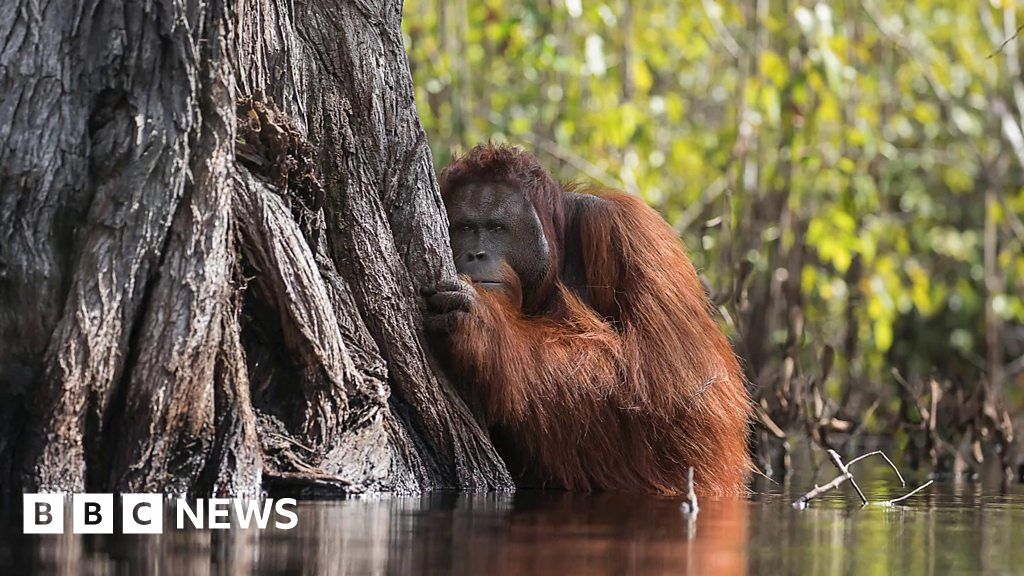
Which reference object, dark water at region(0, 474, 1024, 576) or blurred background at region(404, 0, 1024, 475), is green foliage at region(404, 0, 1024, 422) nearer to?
blurred background at region(404, 0, 1024, 475)

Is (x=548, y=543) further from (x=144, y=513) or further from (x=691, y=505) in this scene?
(x=144, y=513)

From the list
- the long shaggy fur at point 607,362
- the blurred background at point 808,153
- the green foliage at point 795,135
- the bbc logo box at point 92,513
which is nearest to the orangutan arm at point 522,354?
the long shaggy fur at point 607,362

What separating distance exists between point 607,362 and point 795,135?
5.36 metres

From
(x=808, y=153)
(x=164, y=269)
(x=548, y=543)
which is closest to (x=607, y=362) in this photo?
(x=164, y=269)

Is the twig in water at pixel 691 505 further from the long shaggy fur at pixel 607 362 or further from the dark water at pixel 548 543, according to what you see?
the long shaggy fur at pixel 607 362

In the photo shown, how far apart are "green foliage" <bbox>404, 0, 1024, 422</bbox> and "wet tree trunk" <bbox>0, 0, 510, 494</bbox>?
4.13 meters

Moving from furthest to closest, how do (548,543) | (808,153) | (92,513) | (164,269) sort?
(808,153)
(164,269)
(92,513)
(548,543)

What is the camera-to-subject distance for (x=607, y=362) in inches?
201

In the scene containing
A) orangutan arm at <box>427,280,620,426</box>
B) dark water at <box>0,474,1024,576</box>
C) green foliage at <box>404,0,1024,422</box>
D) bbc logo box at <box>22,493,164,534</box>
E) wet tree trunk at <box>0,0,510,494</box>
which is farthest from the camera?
green foliage at <box>404,0,1024,422</box>

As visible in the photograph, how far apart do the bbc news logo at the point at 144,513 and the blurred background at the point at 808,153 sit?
4.37 metres

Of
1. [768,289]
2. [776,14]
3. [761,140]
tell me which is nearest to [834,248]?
[768,289]

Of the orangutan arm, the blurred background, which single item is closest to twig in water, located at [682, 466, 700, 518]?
the orangutan arm

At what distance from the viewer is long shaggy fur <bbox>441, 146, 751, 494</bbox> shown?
4.93 meters

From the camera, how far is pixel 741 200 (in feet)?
34.0
